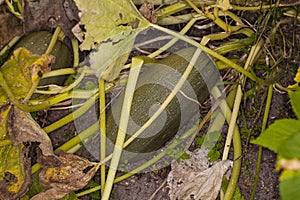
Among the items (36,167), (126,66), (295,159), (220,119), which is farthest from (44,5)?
(295,159)

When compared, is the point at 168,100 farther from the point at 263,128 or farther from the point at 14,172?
the point at 14,172

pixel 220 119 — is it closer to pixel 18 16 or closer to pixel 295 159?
pixel 18 16

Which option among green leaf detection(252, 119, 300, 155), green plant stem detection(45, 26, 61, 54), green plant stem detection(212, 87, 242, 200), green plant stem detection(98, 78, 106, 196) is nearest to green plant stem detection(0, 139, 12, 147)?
green plant stem detection(98, 78, 106, 196)

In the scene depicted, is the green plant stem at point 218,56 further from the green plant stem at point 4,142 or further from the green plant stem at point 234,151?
the green plant stem at point 4,142

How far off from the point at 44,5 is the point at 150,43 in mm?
386

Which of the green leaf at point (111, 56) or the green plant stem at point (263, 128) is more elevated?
the green leaf at point (111, 56)

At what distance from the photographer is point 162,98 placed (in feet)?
4.97

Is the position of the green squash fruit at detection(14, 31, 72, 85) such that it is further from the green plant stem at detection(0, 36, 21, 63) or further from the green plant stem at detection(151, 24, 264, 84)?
the green plant stem at detection(151, 24, 264, 84)

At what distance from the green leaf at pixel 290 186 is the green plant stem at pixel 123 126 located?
32.1 inches

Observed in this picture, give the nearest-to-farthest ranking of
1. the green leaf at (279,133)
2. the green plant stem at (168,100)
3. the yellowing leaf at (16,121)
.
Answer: the green leaf at (279,133), the yellowing leaf at (16,121), the green plant stem at (168,100)

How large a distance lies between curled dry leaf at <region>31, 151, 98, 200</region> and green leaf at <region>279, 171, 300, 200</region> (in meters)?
0.86

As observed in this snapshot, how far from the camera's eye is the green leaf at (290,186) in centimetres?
66

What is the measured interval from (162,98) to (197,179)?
Result: 26cm

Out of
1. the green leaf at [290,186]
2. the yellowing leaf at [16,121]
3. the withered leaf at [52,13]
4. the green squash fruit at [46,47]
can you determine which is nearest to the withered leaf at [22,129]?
the yellowing leaf at [16,121]
